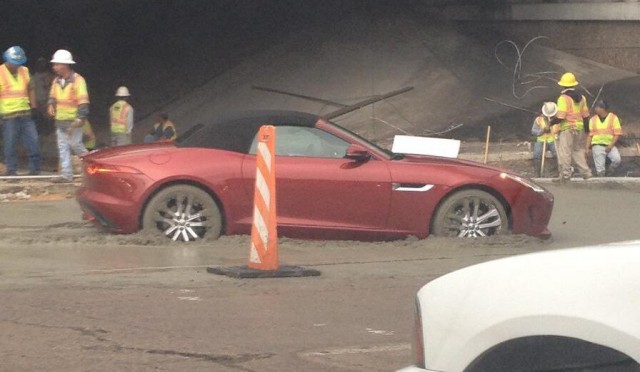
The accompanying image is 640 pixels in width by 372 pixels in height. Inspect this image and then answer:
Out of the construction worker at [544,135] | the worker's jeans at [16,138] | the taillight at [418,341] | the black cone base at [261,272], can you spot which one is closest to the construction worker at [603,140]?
the construction worker at [544,135]

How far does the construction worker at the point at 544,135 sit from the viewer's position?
68.8 feet

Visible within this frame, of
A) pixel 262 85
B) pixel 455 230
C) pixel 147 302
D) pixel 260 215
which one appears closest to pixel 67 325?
pixel 147 302

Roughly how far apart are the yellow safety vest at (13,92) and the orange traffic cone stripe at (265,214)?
24.3ft

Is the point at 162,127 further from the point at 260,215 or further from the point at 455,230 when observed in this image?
the point at 260,215

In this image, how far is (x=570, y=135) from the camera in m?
19.8

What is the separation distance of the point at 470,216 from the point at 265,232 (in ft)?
10.2

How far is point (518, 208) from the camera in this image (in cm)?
1248

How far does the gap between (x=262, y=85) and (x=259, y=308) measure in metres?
24.6

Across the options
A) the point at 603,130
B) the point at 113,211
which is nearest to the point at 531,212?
the point at 113,211

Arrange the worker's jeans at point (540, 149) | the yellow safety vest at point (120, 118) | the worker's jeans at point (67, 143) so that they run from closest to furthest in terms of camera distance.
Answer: the worker's jeans at point (67, 143) → the worker's jeans at point (540, 149) → the yellow safety vest at point (120, 118)

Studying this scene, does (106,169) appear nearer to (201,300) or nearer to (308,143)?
(308,143)

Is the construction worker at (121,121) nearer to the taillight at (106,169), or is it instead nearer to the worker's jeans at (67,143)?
the worker's jeans at (67,143)

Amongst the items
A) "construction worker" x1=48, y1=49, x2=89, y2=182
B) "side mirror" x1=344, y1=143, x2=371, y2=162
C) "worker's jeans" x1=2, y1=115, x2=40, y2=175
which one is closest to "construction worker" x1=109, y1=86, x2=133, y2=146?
"worker's jeans" x1=2, y1=115, x2=40, y2=175

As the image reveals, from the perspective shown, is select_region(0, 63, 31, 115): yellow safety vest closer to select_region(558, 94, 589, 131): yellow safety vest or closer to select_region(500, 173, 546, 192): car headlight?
select_region(500, 173, 546, 192): car headlight
